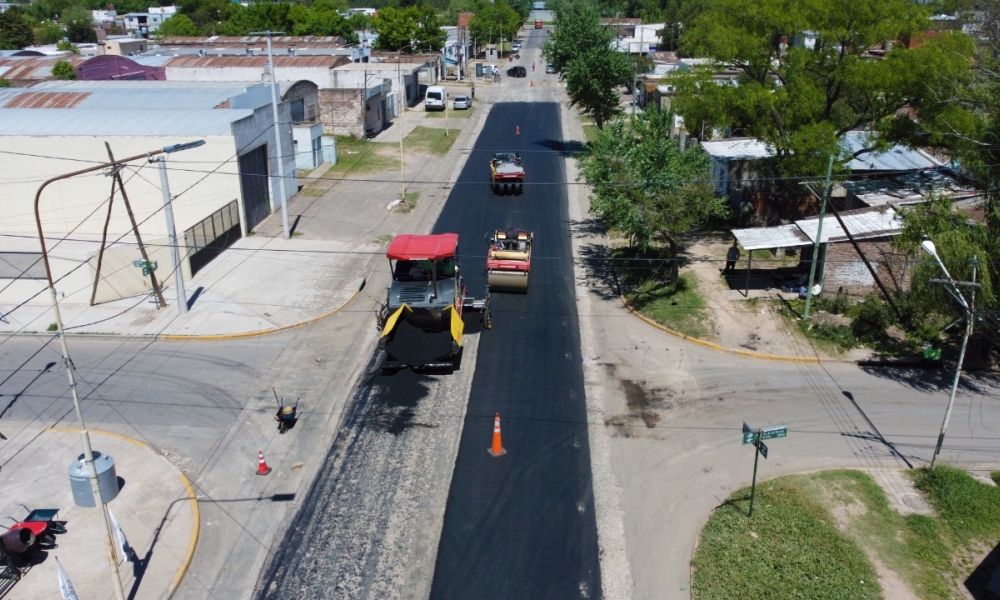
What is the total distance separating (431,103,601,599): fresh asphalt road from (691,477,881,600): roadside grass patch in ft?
7.45

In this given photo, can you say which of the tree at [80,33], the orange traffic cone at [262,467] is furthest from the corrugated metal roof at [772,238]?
the tree at [80,33]

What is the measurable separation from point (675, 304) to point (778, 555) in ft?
41.3

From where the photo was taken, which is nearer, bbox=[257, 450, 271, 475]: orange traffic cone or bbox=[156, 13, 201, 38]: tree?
bbox=[257, 450, 271, 475]: orange traffic cone

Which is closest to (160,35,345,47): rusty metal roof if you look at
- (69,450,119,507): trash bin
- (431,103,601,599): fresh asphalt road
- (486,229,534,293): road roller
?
(431,103,601,599): fresh asphalt road

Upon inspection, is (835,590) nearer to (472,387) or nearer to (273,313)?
(472,387)

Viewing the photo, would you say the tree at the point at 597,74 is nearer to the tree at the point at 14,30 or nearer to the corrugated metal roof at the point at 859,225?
the corrugated metal roof at the point at 859,225

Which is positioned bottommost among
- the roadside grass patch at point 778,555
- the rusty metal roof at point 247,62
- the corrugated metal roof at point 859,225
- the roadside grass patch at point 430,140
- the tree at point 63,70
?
the roadside grass patch at point 778,555

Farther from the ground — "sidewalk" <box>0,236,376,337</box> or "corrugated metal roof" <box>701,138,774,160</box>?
"corrugated metal roof" <box>701,138,774,160</box>

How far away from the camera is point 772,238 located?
27.0 meters

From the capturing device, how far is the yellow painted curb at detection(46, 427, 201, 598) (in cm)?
1461

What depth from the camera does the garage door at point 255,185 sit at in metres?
34.0

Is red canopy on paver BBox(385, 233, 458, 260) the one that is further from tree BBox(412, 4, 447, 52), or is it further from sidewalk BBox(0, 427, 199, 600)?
tree BBox(412, 4, 447, 52)

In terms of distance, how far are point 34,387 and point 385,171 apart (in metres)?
26.5

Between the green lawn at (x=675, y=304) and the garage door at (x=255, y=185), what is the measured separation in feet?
56.5
